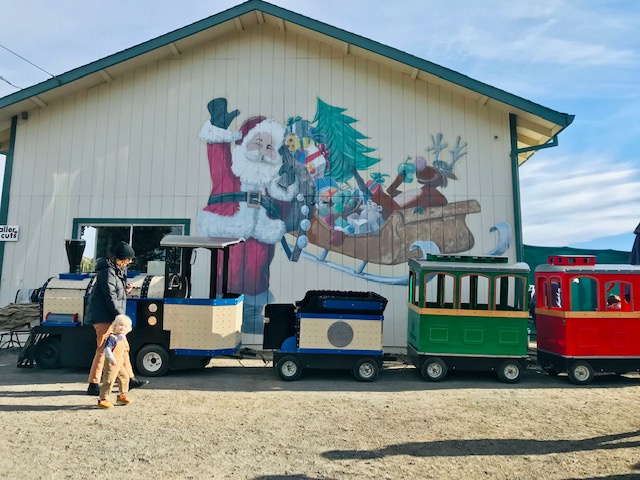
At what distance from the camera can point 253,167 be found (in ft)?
35.3

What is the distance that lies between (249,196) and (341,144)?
2.43 meters

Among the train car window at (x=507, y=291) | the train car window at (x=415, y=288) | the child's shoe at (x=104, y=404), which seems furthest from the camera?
the train car window at (x=415, y=288)

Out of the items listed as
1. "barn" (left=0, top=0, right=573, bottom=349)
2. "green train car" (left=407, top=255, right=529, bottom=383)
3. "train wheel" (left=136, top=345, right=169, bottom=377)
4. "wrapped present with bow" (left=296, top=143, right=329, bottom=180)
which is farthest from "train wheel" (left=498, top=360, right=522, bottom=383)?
"train wheel" (left=136, top=345, right=169, bottom=377)

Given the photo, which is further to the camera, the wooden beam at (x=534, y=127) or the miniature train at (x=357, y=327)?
the wooden beam at (x=534, y=127)

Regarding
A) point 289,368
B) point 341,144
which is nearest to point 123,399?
point 289,368

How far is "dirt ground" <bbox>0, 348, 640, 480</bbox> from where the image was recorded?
13.6 feet

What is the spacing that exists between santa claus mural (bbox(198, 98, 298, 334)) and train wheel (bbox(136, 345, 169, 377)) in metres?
2.75

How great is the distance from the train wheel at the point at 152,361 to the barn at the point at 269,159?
8.92 ft

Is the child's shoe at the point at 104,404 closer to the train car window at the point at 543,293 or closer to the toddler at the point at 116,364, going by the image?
the toddler at the point at 116,364

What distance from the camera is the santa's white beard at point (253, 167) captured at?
35.2 ft

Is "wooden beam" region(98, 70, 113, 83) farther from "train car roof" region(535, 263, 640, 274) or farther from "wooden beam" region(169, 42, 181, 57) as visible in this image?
"train car roof" region(535, 263, 640, 274)

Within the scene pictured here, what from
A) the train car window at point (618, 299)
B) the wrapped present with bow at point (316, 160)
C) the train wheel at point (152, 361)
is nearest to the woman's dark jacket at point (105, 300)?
the train wheel at point (152, 361)

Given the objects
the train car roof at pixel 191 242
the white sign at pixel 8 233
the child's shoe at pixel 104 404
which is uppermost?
the white sign at pixel 8 233

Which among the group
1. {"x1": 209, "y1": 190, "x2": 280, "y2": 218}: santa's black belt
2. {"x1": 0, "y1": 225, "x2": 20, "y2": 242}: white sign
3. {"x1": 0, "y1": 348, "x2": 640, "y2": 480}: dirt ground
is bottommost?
Answer: {"x1": 0, "y1": 348, "x2": 640, "y2": 480}: dirt ground
